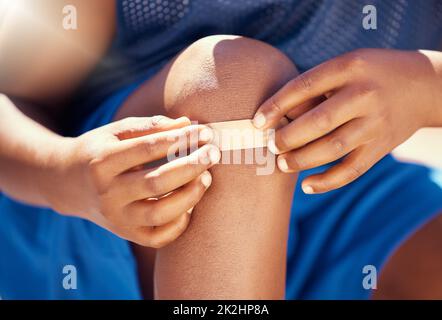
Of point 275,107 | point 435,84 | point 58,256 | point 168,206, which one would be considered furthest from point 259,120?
point 58,256

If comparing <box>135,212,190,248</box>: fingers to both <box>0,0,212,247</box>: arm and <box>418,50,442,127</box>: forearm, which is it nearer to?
<box>0,0,212,247</box>: arm

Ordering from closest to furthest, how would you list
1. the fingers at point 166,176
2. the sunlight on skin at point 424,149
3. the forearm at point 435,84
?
the fingers at point 166,176, the forearm at point 435,84, the sunlight on skin at point 424,149

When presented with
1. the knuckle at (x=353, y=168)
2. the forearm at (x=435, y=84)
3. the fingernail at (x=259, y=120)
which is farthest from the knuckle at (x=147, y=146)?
the forearm at (x=435, y=84)

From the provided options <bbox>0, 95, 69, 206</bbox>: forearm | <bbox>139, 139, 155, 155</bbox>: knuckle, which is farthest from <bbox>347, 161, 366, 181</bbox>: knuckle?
<bbox>0, 95, 69, 206</bbox>: forearm

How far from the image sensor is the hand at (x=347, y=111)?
1.75 feet

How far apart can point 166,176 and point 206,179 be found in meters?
0.04

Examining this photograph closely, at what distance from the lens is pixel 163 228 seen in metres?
0.55

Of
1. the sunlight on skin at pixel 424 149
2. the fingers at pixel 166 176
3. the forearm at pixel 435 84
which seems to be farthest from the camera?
the sunlight on skin at pixel 424 149

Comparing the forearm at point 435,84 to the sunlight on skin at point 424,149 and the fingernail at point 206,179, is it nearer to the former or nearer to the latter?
the sunlight on skin at point 424,149

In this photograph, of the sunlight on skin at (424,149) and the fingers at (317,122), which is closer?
the fingers at (317,122)

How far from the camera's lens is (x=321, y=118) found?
0.53 metres

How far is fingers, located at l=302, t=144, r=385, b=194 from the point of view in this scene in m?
0.57

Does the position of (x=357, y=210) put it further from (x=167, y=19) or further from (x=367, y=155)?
(x=167, y=19)
